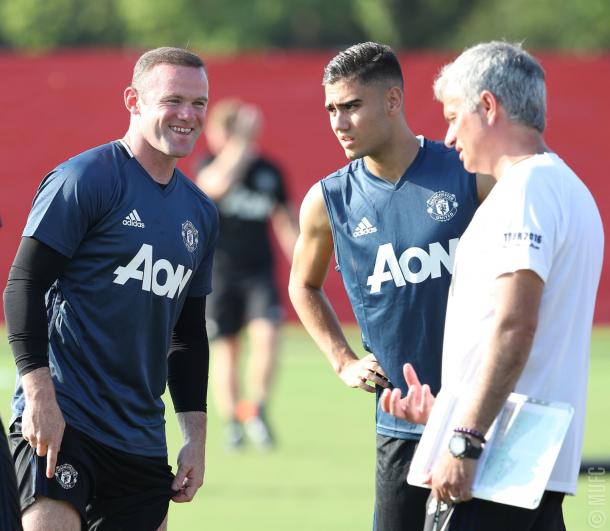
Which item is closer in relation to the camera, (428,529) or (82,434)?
(428,529)

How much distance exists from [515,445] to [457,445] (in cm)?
18

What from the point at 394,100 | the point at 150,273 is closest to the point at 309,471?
the point at 394,100

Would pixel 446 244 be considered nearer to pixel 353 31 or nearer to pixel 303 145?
pixel 303 145

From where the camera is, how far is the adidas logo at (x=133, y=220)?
4786mm

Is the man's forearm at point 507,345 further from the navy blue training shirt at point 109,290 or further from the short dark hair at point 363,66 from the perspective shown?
the short dark hair at point 363,66

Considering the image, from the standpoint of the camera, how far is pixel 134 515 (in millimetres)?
4906

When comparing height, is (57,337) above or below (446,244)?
below

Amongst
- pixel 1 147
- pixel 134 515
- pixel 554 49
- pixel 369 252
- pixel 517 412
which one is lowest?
pixel 134 515

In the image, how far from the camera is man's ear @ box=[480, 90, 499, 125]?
413cm

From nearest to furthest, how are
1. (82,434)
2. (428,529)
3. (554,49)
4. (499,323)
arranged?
1. (499,323)
2. (428,529)
3. (82,434)
4. (554,49)

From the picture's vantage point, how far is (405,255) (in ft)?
17.0

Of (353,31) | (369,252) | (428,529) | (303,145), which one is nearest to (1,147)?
(303,145)

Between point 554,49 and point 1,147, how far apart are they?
77.7ft

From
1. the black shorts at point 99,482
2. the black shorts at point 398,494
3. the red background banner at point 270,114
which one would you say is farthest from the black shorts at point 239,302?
the red background banner at point 270,114
